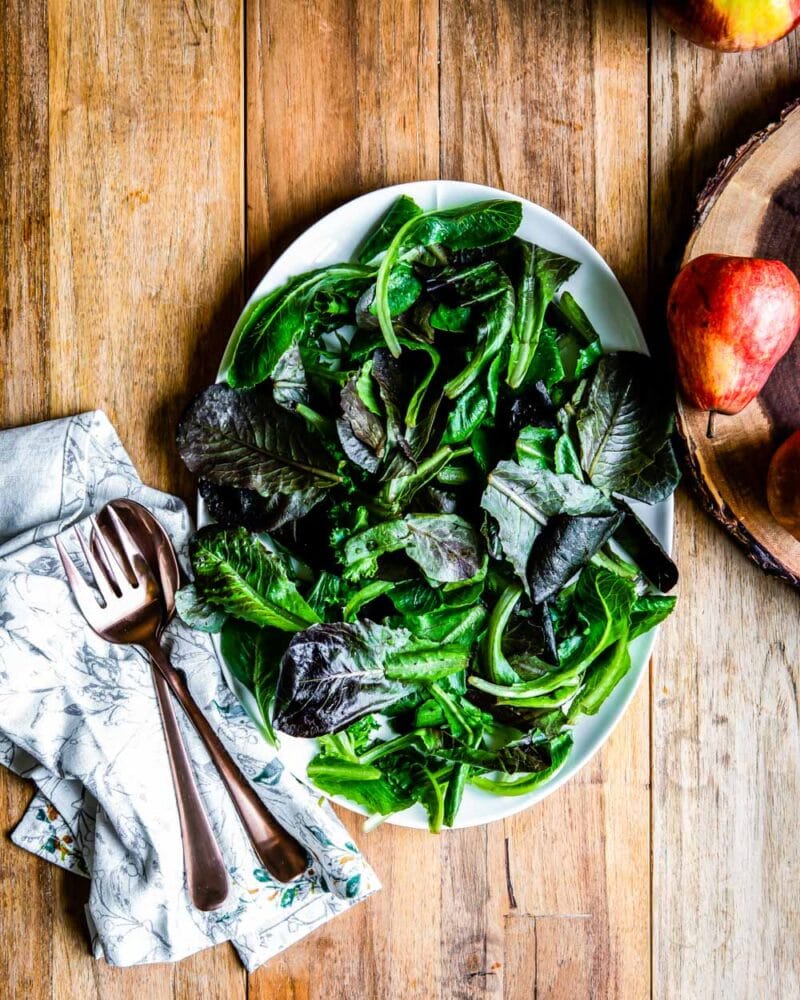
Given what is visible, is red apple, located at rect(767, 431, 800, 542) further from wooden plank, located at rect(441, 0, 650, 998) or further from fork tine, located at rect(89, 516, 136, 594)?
fork tine, located at rect(89, 516, 136, 594)

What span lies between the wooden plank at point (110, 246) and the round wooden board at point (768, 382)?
0.55 metres

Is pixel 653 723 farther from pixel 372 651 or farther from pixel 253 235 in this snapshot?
pixel 253 235

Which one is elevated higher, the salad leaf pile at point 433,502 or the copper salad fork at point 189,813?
the salad leaf pile at point 433,502

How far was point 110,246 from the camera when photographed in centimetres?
106

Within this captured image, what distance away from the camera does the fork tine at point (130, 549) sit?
3.26 ft

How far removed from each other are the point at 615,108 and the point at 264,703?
0.80m

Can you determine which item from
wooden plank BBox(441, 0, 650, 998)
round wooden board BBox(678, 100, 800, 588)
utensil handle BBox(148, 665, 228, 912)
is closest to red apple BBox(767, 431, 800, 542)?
round wooden board BBox(678, 100, 800, 588)

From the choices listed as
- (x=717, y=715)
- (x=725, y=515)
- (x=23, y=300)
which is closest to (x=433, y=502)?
(x=725, y=515)

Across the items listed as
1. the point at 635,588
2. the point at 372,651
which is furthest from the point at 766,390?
the point at 372,651

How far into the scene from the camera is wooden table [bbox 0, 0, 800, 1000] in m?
1.04

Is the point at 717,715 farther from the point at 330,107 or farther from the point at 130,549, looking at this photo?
the point at 330,107

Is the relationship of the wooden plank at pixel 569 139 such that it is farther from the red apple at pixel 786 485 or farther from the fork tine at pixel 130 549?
the fork tine at pixel 130 549

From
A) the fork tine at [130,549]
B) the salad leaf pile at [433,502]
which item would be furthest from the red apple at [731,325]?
the fork tine at [130,549]

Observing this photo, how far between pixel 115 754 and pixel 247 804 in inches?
6.4
